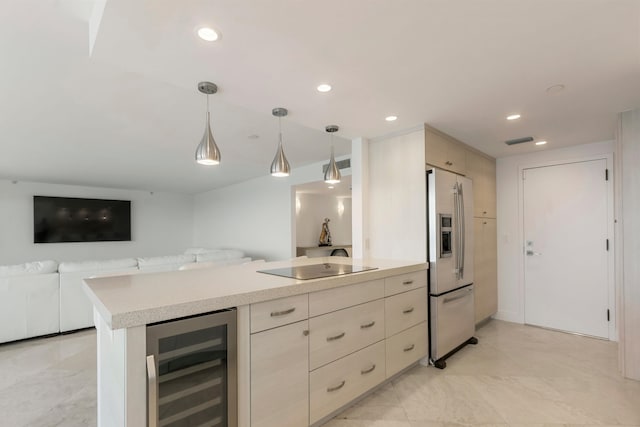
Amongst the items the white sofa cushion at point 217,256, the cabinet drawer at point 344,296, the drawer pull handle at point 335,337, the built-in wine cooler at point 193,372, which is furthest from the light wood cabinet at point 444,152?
the white sofa cushion at point 217,256

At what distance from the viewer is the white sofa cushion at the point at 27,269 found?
3460 millimetres

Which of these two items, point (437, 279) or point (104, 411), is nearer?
point (104, 411)

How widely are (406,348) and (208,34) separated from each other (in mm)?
2595

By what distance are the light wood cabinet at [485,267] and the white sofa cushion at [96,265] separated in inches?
178

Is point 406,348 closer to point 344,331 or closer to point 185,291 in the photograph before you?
point 344,331

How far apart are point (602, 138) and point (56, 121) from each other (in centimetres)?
579

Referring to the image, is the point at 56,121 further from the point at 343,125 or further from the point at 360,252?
the point at 360,252

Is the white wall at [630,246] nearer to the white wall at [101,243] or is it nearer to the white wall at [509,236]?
the white wall at [509,236]

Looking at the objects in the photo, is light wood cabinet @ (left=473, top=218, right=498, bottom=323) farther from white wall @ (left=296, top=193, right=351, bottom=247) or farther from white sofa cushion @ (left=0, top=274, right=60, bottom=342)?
white sofa cushion @ (left=0, top=274, right=60, bottom=342)

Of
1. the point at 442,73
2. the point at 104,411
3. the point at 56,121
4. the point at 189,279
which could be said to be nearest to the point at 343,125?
the point at 442,73

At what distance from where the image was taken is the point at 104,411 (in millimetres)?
1553

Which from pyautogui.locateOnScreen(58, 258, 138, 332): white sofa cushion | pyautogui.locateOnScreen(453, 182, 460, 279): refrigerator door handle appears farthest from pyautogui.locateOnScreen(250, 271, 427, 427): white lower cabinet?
pyautogui.locateOnScreen(58, 258, 138, 332): white sofa cushion

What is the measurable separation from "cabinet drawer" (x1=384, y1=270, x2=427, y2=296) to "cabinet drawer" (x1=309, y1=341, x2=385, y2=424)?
408 millimetres

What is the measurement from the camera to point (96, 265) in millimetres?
3996
